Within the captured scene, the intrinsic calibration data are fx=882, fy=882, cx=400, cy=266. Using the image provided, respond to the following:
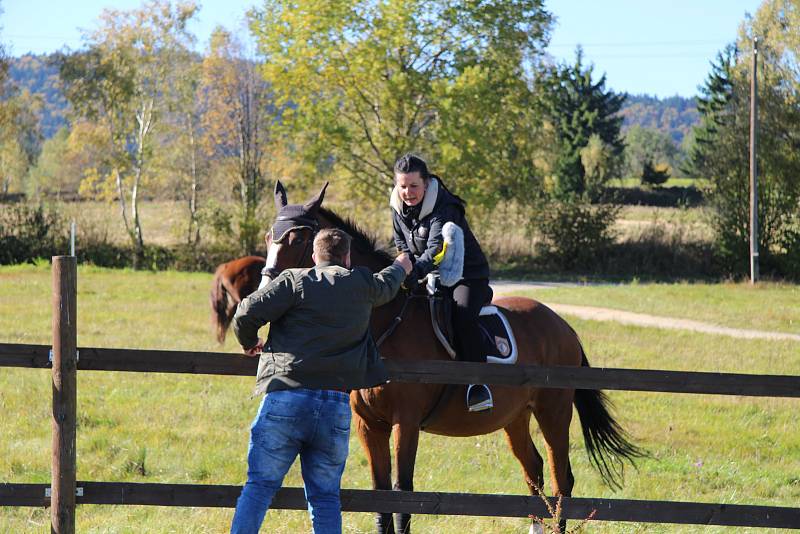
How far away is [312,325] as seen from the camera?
4.48 metres

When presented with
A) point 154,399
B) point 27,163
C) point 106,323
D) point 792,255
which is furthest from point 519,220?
point 27,163

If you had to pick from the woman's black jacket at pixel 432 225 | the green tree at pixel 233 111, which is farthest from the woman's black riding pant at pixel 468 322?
the green tree at pixel 233 111

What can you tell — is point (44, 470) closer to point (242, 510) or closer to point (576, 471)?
point (242, 510)

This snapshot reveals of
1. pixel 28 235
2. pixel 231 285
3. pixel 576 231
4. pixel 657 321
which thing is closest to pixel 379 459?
pixel 231 285

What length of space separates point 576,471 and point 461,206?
382 cm

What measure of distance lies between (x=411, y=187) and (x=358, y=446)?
4.47 m

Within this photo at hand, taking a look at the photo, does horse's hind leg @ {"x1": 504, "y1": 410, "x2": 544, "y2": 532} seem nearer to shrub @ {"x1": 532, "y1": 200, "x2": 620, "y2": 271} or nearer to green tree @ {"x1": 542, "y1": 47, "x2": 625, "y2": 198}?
shrub @ {"x1": 532, "y1": 200, "x2": 620, "y2": 271}

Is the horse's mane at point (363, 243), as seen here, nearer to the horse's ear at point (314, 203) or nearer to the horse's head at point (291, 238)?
the horse's ear at point (314, 203)

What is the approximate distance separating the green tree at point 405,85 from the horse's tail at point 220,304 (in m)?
21.0

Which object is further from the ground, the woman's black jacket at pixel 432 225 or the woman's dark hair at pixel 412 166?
the woman's dark hair at pixel 412 166

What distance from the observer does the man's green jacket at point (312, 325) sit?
446 centimetres

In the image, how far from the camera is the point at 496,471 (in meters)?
8.48

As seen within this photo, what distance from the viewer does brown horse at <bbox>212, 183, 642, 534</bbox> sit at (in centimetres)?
573

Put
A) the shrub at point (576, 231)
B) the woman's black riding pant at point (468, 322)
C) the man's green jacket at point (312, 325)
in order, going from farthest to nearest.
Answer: the shrub at point (576, 231) → the woman's black riding pant at point (468, 322) → the man's green jacket at point (312, 325)
